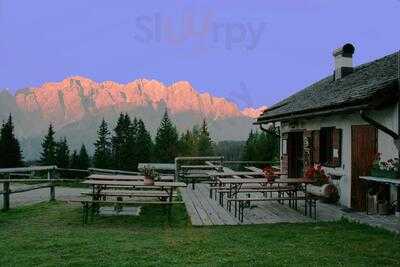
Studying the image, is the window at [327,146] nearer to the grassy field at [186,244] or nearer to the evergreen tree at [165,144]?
the grassy field at [186,244]

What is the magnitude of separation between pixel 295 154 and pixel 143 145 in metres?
51.9

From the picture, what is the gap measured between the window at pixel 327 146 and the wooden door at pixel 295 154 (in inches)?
81.0

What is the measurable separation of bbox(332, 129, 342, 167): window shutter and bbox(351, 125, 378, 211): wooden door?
0.69 metres

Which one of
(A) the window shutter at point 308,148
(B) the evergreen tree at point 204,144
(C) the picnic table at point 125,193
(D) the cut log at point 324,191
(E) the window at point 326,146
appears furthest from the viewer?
(B) the evergreen tree at point 204,144

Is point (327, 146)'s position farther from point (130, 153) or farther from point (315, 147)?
point (130, 153)

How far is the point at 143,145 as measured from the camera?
66312mm

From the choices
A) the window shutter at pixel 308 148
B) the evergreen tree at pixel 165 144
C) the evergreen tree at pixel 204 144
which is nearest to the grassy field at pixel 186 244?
the window shutter at pixel 308 148

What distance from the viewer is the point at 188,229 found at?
8.27m

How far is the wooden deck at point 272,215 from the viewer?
876 centimetres

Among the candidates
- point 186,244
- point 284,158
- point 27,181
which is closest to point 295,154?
point 284,158

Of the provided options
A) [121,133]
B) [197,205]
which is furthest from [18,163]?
[197,205]

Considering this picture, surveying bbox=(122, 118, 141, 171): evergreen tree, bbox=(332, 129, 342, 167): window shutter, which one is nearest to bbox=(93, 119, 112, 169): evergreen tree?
bbox=(122, 118, 141, 171): evergreen tree

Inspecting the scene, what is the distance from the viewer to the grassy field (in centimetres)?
560

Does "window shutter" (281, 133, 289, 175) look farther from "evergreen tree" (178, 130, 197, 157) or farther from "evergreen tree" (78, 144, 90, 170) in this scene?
"evergreen tree" (178, 130, 197, 157)
